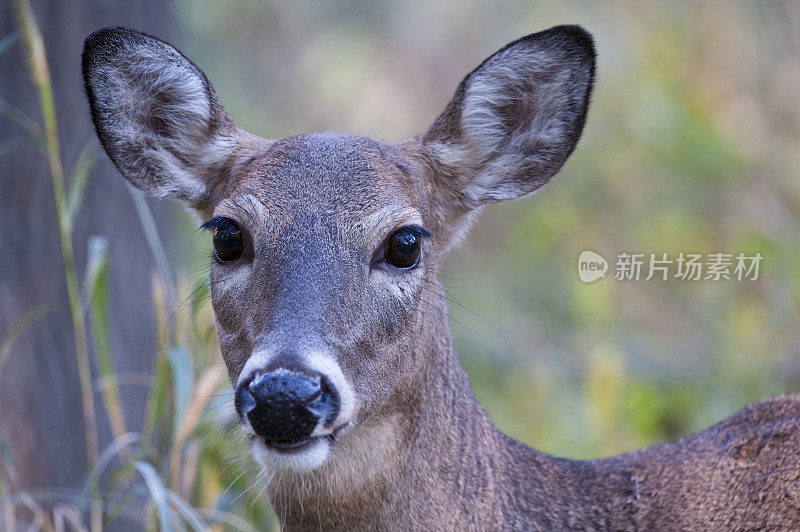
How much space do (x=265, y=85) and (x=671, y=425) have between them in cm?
784

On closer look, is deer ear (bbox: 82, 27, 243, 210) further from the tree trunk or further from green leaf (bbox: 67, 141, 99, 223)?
the tree trunk

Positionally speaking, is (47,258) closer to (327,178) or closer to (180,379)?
(180,379)

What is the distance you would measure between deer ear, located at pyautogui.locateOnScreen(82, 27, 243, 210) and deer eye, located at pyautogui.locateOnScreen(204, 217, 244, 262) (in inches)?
18.1

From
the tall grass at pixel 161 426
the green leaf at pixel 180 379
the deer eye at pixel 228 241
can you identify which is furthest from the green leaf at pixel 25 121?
the deer eye at pixel 228 241

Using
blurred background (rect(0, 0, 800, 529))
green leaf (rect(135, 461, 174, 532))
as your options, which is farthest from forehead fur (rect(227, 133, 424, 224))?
green leaf (rect(135, 461, 174, 532))

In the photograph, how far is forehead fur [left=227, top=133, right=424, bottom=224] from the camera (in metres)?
3.56

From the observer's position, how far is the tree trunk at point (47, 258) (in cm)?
572

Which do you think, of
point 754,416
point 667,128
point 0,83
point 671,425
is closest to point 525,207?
point 667,128

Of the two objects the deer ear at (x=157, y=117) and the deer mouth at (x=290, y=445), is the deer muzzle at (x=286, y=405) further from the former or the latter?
the deer ear at (x=157, y=117)

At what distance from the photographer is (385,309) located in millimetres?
3508

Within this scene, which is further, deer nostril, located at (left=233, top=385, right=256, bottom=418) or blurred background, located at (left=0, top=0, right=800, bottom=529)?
blurred background, located at (left=0, top=0, right=800, bottom=529)

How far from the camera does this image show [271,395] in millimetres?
2980

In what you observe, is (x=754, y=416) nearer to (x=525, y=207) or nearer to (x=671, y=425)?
(x=671, y=425)

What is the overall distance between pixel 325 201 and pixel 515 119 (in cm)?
103
